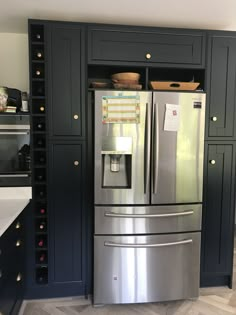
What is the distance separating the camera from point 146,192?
2.16 metres

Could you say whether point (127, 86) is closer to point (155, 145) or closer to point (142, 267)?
point (155, 145)

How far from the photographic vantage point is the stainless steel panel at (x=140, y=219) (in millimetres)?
2158

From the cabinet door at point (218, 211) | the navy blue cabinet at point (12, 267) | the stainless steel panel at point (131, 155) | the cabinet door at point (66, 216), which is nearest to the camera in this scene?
the navy blue cabinet at point (12, 267)

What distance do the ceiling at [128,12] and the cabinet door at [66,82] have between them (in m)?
0.14

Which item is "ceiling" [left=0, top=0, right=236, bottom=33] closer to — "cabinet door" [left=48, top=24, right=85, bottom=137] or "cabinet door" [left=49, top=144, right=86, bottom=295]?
"cabinet door" [left=48, top=24, right=85, bottom=137]

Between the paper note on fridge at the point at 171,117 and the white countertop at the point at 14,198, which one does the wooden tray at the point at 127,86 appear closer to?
the paper note on fridge at the point at 171,117

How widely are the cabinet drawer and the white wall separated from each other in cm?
77

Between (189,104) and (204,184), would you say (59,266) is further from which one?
(189,104)

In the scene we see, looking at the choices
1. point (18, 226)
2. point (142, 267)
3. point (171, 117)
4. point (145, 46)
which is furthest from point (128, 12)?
point (142, 267)

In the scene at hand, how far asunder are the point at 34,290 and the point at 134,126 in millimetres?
1635

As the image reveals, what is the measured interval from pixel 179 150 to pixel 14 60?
174 cm

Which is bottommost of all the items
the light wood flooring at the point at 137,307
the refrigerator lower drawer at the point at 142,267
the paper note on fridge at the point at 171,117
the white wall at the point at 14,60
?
the light wood flooring at the point at 137,307

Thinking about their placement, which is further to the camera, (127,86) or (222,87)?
(222,87)

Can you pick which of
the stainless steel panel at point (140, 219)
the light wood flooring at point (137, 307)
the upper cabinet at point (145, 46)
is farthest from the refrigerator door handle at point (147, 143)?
the light wood flooring at point (137, 307)
